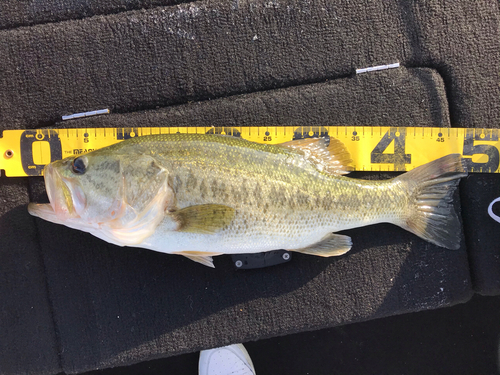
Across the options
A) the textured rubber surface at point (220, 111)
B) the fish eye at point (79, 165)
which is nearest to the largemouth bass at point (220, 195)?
the fish eye at point (79, 165)

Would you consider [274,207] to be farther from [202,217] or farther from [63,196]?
[63,196]

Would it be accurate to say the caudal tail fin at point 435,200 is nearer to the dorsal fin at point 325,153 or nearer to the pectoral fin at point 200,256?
the dorsal fin at point 325,153

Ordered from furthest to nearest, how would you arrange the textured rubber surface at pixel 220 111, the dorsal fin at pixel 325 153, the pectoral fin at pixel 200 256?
1. the textured rubber surface at pixel 220 111
2. the dorsal fin at pixel 325 153
3. the pectoral fin at pixel 200 256

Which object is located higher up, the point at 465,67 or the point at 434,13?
the point at 434,13

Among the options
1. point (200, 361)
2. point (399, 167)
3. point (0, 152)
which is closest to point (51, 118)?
point (0, 152)

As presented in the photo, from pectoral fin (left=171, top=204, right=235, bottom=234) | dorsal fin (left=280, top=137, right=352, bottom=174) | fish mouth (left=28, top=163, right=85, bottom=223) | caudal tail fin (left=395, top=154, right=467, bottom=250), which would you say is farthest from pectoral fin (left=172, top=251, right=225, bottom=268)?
caudal tail fin (left=395, top=154, right=467, bottom=250)

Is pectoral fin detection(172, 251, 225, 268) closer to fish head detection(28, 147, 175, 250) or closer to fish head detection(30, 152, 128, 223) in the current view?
fish head detection(28, 147, 175, 250)

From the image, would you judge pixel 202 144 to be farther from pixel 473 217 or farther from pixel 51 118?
pixel 473 217
